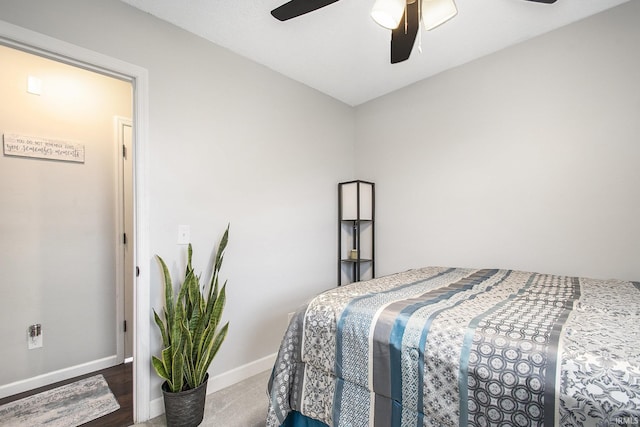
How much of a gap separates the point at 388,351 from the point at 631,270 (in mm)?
1731

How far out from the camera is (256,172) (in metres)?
2.28

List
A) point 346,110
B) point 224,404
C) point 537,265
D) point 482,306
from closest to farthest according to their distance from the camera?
point 482,306 < point 224,404 < point 537,265 < point 346,110

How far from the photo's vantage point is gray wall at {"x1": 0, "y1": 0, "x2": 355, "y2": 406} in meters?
1.67

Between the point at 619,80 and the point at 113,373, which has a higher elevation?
the point at 619,80

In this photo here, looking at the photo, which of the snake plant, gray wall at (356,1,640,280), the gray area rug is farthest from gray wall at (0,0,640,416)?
the gray area rug

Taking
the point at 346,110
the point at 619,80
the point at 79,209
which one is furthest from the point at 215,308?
the point at 619,80

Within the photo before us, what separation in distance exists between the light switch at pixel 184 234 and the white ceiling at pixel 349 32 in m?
1.33

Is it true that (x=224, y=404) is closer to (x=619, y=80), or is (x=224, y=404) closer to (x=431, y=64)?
(x=431, y=64)

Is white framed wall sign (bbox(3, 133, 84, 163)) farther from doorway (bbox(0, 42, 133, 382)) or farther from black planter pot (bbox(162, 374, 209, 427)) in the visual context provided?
black planter pot (bbox(162, 374, 209, 427))

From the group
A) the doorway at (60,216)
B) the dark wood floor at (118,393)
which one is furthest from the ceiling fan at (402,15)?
the dark wood floor at (118,393)

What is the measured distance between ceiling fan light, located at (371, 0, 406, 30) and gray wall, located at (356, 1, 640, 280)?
1.39 metres

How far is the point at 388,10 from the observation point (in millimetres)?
1233

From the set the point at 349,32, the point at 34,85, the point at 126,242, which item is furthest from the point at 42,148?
the point at 349,32

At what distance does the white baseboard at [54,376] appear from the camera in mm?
1910
